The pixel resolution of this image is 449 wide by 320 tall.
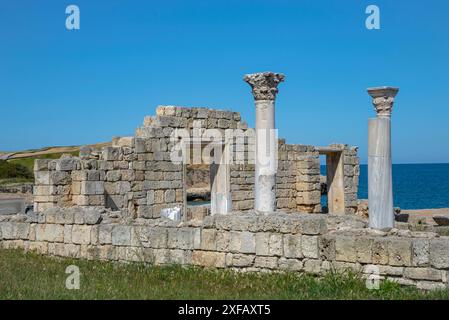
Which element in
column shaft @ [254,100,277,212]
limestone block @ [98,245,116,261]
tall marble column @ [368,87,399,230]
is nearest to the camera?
limestone block @ [98,245,116,261]

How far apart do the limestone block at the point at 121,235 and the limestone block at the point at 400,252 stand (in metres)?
4.38

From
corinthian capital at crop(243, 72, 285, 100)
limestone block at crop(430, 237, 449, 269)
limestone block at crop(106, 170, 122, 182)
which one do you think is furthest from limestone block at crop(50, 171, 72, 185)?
limestone block at crop(430, 237, 449, 269)

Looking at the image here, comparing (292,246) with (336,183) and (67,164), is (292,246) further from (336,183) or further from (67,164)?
(336,183)

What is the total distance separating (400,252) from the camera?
7.69 meters

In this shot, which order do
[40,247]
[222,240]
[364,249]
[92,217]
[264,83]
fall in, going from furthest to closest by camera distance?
[264,83] < [40,247] < [92,217] < [222,240] < [364,249]

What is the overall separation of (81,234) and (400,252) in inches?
225

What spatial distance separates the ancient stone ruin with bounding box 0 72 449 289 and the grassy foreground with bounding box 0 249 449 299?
373 mm

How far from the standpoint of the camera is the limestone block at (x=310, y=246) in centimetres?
841

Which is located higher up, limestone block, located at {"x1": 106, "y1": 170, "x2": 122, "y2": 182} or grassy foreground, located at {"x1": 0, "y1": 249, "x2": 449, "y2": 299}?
limestone block, located at {"x1": 106, "y1": 170, "x2": 122, "y2": 182}

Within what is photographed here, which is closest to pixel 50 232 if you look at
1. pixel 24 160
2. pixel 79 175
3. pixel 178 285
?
pixel 79 175

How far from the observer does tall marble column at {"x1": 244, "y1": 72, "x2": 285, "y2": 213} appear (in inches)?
495

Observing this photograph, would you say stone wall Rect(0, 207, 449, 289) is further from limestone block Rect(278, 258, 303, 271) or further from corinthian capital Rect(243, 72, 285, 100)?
corinthian capital Rect(243, 72, 285, 100)

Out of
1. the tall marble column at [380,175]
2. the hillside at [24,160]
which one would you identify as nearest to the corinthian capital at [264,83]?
the tall marble column at [380,175]
